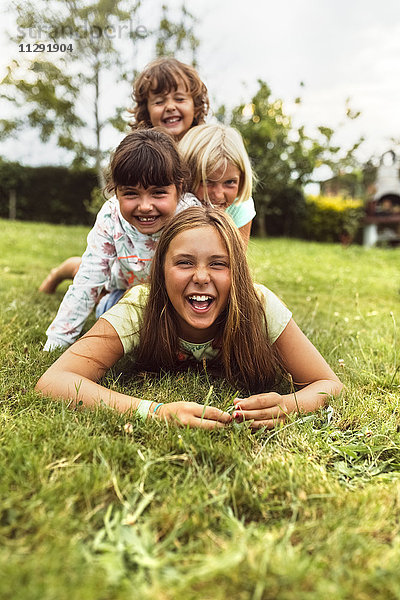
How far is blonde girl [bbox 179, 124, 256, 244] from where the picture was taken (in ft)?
10.4

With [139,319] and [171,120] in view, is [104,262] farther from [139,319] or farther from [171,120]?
[171,120]

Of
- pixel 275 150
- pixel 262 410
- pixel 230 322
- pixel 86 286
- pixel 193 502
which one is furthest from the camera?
Result: pixel 275 150

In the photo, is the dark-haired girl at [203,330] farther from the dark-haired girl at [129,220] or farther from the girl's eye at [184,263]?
the dark-haired girl at [129,220]

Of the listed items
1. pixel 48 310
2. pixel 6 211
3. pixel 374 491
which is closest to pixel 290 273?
pixel 48 310

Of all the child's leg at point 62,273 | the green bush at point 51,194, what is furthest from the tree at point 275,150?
the child's leg at point 62,273

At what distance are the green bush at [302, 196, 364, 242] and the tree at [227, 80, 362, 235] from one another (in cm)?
94

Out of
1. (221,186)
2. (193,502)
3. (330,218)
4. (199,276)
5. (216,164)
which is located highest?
(330,218)

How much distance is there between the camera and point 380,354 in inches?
123

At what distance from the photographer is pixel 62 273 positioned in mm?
4402

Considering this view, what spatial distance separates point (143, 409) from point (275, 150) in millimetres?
15175

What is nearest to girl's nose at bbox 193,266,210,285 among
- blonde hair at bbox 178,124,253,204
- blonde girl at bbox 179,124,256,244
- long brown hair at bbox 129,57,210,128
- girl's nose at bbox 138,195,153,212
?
girl's nose at bbox 138,195,153,212

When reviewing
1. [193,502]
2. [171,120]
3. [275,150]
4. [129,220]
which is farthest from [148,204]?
[275,150]

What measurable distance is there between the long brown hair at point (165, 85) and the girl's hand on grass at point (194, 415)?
255cm

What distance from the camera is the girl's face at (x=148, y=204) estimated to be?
2820 mm
